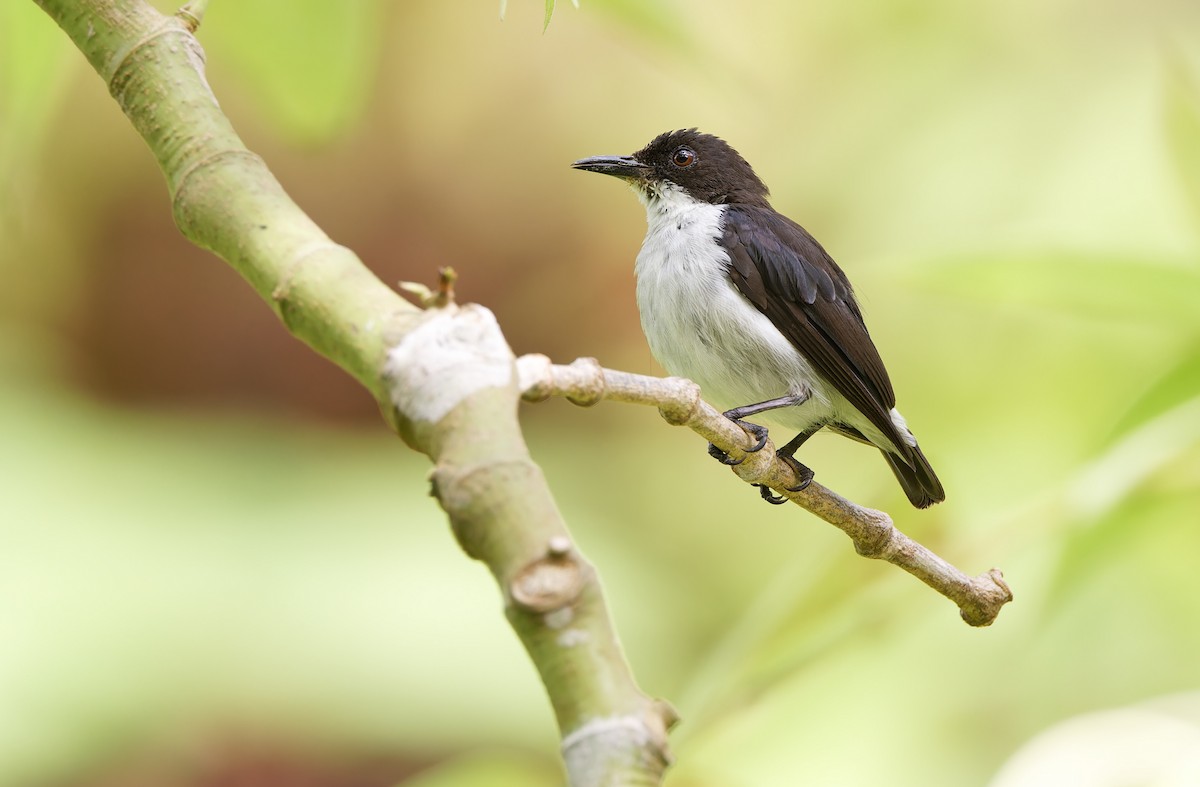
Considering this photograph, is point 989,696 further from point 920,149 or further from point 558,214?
point 558,214

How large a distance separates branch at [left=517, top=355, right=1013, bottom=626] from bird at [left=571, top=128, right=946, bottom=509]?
71 centimetres

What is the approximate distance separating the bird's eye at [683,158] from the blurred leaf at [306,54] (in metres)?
1.21

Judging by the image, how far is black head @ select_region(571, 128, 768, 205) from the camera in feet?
8.93

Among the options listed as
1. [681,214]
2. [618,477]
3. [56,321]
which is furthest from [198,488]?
[681,214]

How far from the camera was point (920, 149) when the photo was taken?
3846 millimetres

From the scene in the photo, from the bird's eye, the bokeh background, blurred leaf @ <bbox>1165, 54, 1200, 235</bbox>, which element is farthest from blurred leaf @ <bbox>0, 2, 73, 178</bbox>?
blurred leaf @ <bbox>1165, 54, 1200, 235</bbox>

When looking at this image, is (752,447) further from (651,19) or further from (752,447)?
(651,19)

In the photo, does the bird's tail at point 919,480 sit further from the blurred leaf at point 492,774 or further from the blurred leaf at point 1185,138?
the blurred leaf at point 492,774

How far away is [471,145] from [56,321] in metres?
1.62

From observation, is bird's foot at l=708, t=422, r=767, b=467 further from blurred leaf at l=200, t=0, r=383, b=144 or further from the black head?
the black head

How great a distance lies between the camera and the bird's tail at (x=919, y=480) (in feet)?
7.36

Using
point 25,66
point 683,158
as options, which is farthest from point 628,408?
point 25,66

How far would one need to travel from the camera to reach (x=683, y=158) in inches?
110

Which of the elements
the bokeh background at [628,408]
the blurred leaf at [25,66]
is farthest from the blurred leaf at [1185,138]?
the blurred leaf at [25,66]
